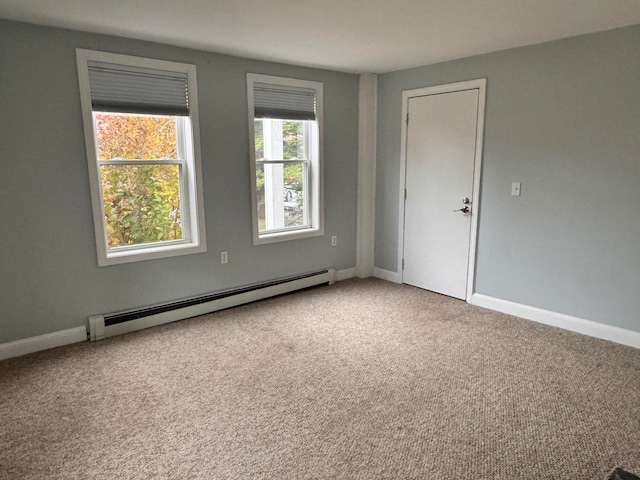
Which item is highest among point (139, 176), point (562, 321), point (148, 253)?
point (139, 176)

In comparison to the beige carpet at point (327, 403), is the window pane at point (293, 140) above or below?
above

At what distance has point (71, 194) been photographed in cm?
314

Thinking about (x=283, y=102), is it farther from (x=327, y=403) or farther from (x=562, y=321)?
(x=562, y=321)

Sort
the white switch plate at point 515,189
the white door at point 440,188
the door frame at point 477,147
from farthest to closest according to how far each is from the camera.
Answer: the white door at point 440,188
the door frame at point 477,147
the white switch plate at point 515,189

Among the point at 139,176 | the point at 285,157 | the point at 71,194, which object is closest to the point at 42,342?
the point at 71,194

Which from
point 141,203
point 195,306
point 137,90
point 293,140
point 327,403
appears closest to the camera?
point 327,403

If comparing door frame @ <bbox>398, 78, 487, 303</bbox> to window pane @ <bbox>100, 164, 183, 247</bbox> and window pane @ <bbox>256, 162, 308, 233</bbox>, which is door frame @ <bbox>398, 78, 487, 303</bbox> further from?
window pane @ <bbox>100, 164, 183, 247</bbox>

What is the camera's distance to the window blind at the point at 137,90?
315 cm

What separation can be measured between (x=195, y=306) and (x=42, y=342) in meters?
1.15

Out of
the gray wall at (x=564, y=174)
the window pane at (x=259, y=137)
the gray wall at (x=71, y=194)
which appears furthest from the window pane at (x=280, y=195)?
the gray wall at (x=564, y=174)

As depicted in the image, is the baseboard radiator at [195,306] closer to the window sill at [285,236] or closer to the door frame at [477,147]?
the window sill at [285,236]

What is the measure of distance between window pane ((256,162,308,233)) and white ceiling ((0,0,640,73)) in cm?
115

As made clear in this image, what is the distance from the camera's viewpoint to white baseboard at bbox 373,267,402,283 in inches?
190

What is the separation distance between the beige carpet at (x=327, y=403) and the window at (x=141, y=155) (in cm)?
81
